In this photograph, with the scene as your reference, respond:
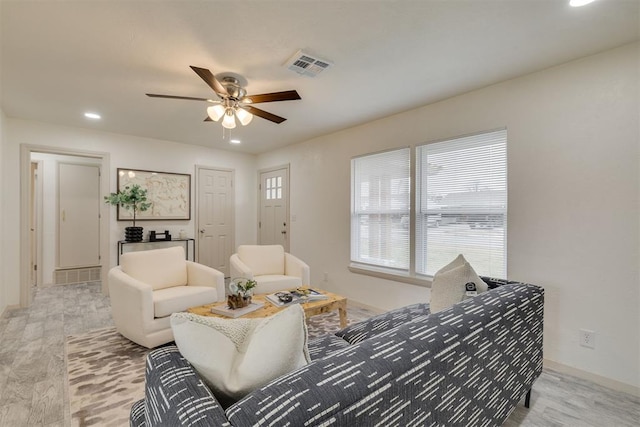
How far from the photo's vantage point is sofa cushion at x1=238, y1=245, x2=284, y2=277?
3766 millimetres

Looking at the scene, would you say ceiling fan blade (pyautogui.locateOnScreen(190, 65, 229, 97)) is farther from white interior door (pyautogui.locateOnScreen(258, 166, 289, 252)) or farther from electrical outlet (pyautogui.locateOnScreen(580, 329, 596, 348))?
electrical outlet (pyautogui.locateOnScreen(580, 329, 596, 348))

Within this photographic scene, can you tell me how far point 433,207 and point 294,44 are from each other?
2.11 meters

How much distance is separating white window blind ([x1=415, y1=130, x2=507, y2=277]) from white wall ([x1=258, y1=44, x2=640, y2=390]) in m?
0.12

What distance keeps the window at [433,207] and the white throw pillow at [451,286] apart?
114 cm

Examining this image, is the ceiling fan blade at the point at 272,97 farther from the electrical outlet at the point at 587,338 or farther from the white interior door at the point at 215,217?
the white interior door at the point at 215,217

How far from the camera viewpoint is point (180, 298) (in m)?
2.71

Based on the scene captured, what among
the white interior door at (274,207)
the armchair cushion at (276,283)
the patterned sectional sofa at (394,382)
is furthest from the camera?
the white interior door at (274,207)

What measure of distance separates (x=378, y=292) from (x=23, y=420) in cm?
313

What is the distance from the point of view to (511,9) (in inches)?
67.9

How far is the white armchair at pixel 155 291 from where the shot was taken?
2492 millimetres

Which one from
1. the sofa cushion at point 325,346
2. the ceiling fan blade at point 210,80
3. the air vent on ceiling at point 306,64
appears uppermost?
the air vent on ceiling at point 306,64

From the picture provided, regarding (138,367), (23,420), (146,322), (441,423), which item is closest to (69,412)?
(23,420)

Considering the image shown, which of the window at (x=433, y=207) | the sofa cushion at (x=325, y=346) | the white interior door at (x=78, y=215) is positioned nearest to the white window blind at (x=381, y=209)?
the window at (x=433, y=207)

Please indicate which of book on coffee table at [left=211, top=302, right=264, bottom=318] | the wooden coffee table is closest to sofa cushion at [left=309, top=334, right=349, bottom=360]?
the wooden coffee table
